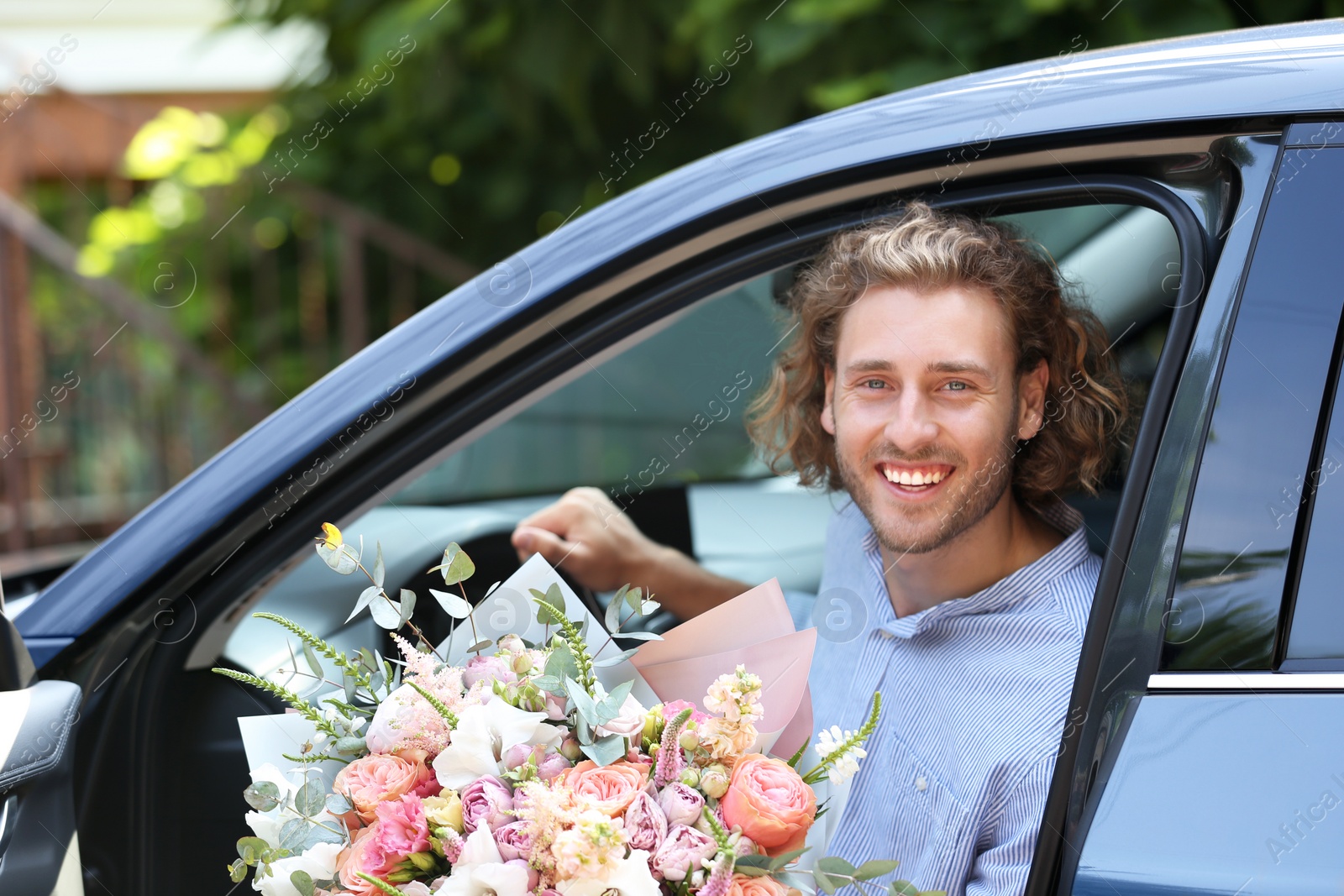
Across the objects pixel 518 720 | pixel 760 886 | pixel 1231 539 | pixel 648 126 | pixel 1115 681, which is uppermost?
pixel 648 126

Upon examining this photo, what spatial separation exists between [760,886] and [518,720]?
0.30 metres

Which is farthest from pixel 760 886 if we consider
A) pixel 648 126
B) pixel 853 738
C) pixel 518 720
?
pixel 648 126

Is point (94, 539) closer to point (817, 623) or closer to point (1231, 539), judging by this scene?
point (817, 623)

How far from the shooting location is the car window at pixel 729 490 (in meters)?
1.92

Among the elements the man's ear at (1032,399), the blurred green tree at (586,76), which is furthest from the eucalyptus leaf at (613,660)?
the blurred green tree at (586,76)

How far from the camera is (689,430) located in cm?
342

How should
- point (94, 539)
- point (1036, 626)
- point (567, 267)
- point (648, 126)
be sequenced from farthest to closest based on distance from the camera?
point (94, 539) < point (648, 126) < point (1036, 626) < point (567, 267)

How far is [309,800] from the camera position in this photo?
1.21m

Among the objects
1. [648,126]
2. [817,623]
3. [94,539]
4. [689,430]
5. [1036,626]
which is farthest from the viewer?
[94,539]

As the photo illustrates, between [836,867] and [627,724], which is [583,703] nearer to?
[627,724]

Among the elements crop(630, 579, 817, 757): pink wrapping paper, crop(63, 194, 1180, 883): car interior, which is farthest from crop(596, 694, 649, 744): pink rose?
crop(63, 194, 1180, 883): car interior

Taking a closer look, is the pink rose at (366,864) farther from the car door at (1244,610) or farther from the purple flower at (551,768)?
the car door at (1244,610)

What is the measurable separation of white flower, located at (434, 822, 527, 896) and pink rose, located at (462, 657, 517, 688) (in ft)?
0.58

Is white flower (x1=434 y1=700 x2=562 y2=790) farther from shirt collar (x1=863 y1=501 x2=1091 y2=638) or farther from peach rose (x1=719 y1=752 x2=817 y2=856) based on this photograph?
shirt collar (x1=863 y1=501 x2=1091 y2=638)
